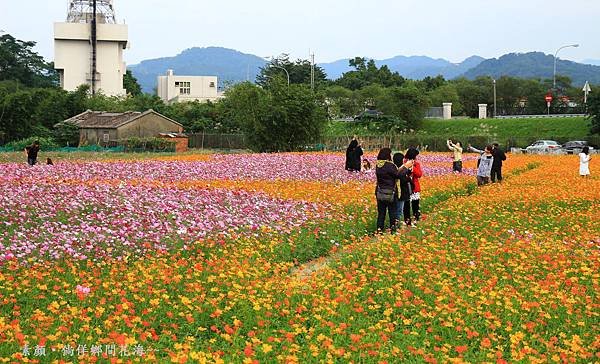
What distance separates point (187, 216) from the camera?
1334 cm

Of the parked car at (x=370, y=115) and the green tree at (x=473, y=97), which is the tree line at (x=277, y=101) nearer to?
the green tree at (x=473, y=97)

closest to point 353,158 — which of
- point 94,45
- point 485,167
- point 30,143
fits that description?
point 485,167

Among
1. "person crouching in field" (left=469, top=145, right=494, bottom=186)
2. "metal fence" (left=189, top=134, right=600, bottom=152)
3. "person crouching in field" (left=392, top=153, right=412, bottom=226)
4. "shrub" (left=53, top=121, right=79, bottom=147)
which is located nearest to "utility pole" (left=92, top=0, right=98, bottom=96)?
"metal fence" (left=189, top=134, right=600, bottom=152)

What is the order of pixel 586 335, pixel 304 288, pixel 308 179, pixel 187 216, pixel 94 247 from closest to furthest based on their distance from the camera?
pixel 586 335
pixel 304 288
pixel 94 247
pixel 187 216
pixel 308 179

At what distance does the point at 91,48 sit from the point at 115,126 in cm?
4394

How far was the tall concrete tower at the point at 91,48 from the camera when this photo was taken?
97500 mm

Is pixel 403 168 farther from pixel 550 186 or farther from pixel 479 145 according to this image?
pixel 479 145

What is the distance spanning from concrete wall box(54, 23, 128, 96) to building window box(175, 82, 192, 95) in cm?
1965

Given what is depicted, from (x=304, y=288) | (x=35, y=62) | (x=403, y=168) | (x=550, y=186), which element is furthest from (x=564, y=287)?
(x=35, y=62)

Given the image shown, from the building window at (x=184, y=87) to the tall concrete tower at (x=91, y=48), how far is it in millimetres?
19411

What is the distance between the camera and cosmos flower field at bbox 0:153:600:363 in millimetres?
7012

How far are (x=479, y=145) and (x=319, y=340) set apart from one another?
52.1 m

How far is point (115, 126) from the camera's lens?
58.2 meters

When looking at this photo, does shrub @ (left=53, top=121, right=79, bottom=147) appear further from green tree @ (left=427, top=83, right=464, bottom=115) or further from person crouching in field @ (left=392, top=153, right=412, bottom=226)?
green tree @ (left=427, top=83, right=464, bottom=115)
